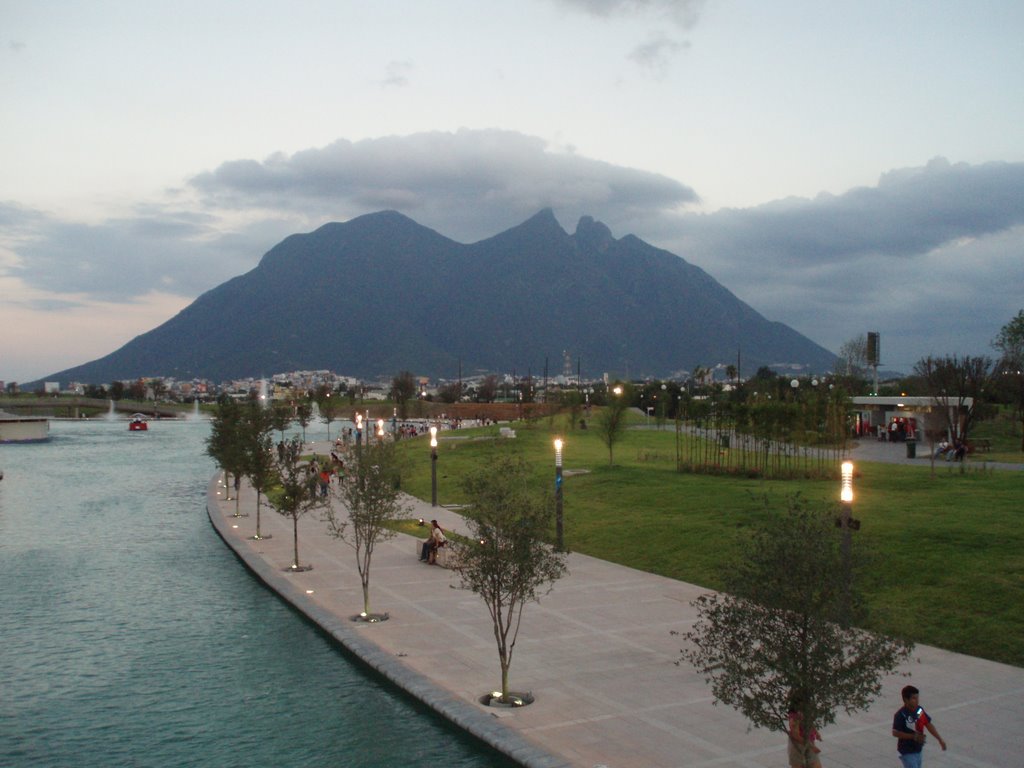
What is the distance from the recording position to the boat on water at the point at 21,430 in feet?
307

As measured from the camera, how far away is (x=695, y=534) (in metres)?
24.7

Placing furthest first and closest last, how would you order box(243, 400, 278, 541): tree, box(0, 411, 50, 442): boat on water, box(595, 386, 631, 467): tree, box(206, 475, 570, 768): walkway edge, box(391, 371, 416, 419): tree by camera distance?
box(391, 371, 416, 419): tree < box(0, 411, 50, 442): boat on water < box(595, 386, 631, 467): tree < box(243, 400, 278, 541): tree < box(206, 475, 570, 768): walkway edge

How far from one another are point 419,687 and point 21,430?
317ft

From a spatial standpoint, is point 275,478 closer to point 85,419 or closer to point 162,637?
point 162,637

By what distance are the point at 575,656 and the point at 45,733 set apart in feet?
27.9

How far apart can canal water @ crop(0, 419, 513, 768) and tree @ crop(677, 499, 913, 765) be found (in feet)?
14.4

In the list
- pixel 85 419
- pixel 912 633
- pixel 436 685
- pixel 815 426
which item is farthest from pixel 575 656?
pixel 85 419

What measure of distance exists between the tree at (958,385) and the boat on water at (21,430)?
89.1 m

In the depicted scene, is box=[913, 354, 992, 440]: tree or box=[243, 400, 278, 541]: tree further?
box=[913, 354, 992, 440]: tree

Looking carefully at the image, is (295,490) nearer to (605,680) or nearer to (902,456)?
(605,680)

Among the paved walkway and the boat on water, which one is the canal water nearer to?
the paved walkway

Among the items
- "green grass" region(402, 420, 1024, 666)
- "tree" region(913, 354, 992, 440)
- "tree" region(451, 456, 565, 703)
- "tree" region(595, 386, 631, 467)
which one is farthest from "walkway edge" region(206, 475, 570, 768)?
"tree" region(913, 354, 992, 440)

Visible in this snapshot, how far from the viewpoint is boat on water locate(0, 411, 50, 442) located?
9362 cm

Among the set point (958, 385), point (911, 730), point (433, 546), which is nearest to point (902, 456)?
point (958, 385)
